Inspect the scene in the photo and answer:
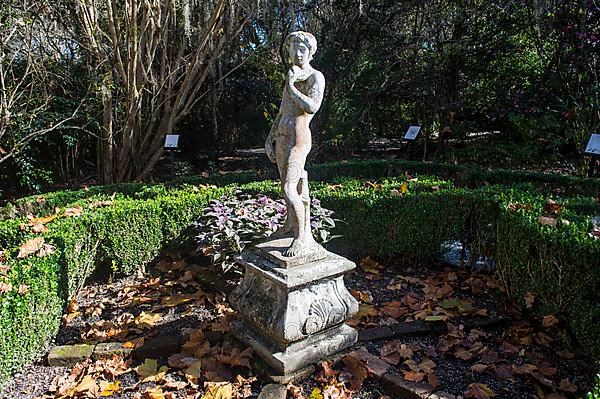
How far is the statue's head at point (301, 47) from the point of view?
8.90 feet

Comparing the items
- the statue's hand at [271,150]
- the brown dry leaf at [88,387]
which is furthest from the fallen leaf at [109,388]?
the statue's hand at [271,150]

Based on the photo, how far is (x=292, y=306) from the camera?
2.77 meters

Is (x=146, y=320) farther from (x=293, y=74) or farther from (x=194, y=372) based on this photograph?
(x=293, y=74)

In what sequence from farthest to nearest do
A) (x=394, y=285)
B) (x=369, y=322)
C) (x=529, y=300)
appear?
(x=394, y=285)
(x=369, y=322)
(x=529, y=300)

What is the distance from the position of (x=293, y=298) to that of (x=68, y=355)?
5.83ft

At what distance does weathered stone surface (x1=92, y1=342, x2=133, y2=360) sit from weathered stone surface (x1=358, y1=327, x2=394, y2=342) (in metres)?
1.78

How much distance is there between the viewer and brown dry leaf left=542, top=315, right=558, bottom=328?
10.4 feet

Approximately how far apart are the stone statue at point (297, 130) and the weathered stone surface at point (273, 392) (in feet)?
2.80

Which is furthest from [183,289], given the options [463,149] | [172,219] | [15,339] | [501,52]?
[501,52]

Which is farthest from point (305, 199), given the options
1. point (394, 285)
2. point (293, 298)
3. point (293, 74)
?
point (394, 285)

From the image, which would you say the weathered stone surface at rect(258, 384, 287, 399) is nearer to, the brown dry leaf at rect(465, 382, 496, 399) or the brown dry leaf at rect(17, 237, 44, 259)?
the brown dry leaf at rect(465, 382, 496, 399)

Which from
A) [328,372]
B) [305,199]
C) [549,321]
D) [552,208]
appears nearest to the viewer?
[328,372]

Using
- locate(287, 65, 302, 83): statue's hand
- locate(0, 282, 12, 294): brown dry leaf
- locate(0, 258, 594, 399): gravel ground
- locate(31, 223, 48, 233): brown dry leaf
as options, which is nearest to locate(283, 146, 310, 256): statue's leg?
locate(287, 65, 302, 83): statue's hand

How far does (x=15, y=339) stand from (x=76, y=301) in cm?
Result: 122
